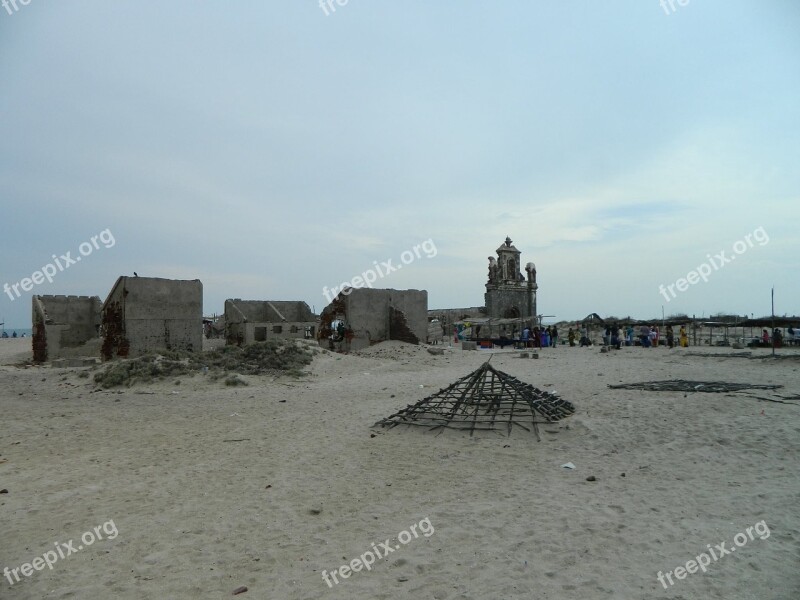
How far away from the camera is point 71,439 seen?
931cm

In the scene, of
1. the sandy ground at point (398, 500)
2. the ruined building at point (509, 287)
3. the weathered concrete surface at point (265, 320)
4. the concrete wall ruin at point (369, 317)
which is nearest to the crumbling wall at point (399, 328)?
the concrete wall ruin at point (369, 317)

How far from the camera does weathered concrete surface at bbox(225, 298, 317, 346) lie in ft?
81.6

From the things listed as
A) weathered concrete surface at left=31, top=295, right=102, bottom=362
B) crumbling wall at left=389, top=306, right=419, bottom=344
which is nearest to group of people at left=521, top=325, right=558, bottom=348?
crumbling wall at left=389, top=306, right=419, bottom=344

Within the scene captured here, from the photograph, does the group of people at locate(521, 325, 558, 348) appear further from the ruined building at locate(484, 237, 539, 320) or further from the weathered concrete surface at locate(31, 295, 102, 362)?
the weathered concrete surface at locate(31, 295, 102, 362)

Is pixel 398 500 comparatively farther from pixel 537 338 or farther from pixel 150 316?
pixel 537 338

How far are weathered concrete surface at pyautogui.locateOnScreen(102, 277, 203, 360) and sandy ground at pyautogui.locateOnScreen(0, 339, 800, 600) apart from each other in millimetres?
5956

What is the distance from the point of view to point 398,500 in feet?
20.3

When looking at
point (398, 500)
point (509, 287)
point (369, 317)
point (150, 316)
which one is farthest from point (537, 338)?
point (398, 500)

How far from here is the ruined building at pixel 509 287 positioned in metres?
44.0

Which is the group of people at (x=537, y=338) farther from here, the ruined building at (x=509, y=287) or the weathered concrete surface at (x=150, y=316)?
the weathered concrete surface at (x=150, y=316)

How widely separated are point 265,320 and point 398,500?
22858 mm

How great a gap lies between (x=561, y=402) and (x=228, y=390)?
29.3ft

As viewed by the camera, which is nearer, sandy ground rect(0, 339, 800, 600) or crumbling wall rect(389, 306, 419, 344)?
sandy ground rect(0, 339, 800, 600)

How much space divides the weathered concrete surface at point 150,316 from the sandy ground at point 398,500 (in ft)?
19.5
